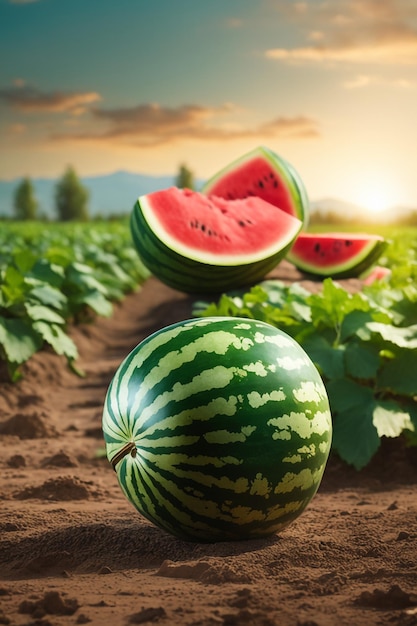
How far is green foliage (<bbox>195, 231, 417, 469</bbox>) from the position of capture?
12.1 feet

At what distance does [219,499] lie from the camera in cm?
254

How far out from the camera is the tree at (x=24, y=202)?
72.9 metres

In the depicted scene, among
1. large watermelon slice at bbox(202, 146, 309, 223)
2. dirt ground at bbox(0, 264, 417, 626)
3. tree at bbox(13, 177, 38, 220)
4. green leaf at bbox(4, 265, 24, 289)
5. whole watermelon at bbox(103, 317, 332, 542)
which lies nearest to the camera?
dirt ground at bbox(0, 264, 417, 626)

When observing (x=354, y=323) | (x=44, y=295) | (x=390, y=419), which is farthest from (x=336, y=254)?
(x=390, y=419)

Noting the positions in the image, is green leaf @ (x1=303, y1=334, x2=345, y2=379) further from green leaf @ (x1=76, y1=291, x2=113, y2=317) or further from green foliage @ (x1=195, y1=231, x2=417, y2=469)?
green leaf @ (x1=76, y1=291, x2=113, y2=317)

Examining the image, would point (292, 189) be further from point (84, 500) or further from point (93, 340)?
point (84, 500)

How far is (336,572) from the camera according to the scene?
2.46 meters

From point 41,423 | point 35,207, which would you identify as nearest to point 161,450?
point 41,423

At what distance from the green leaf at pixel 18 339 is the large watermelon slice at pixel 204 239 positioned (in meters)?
1.19

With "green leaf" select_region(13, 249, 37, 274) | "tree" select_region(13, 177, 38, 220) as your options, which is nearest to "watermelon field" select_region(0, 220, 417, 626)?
"green leaf" select_region(13, 249, 37, 274)

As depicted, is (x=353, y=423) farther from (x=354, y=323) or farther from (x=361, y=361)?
(x=354, y=323)

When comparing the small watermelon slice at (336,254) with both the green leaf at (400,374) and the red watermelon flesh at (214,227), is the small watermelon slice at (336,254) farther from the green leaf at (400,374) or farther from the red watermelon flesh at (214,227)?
the green leaf at (400,374)

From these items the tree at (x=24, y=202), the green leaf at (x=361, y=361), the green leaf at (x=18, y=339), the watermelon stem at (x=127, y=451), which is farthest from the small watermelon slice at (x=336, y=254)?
the tree at (x=24, y=202)

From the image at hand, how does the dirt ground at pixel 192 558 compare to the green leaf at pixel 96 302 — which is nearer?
the dirt ground at pixel 192 558
